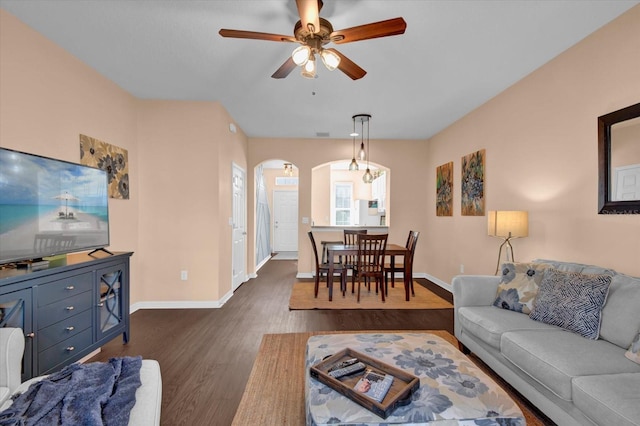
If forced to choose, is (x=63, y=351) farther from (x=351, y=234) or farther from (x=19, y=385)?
(x=351, y=234)

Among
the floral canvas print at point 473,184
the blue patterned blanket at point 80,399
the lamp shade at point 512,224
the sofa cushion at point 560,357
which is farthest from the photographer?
the floral canvas print at point 473,184

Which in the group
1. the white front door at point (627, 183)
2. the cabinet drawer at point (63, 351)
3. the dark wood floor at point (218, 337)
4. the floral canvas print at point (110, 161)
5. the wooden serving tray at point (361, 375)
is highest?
the floral canvas print at point (110, 161)

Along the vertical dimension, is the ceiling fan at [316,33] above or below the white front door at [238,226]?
above

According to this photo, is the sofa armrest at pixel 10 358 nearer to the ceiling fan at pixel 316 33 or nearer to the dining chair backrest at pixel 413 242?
the ceiling fan at pixel 316 33

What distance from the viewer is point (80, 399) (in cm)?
116

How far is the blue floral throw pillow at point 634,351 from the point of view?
1566 millimetres

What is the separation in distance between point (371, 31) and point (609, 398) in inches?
89.1

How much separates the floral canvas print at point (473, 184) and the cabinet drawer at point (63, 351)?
14.5ft

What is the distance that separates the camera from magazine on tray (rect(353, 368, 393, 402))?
4.31ft

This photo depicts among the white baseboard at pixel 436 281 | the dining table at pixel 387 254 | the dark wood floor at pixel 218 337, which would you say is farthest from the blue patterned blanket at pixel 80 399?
the white baseboard at pixel 436 281

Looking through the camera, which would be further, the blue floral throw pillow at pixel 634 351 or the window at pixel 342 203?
the window at pixel 342 203

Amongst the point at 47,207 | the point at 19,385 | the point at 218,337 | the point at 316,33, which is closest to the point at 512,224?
the point at 316,33

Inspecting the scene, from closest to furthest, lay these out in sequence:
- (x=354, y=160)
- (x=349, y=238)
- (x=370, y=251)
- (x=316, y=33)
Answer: (x=316, y=33), (x=370, y=251), (x=349, y=238), (x=354, y=160)

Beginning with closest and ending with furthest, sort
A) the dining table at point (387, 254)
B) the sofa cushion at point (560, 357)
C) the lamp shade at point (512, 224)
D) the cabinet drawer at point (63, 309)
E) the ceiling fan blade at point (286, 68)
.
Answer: the sofa cushion at point (560, 357) < the cabinet drawer at point (63, 309) < the ceiling fan blade at point (286, 68) < the lamp shade at point (512, 224) < the dining table at point (387, 254)
